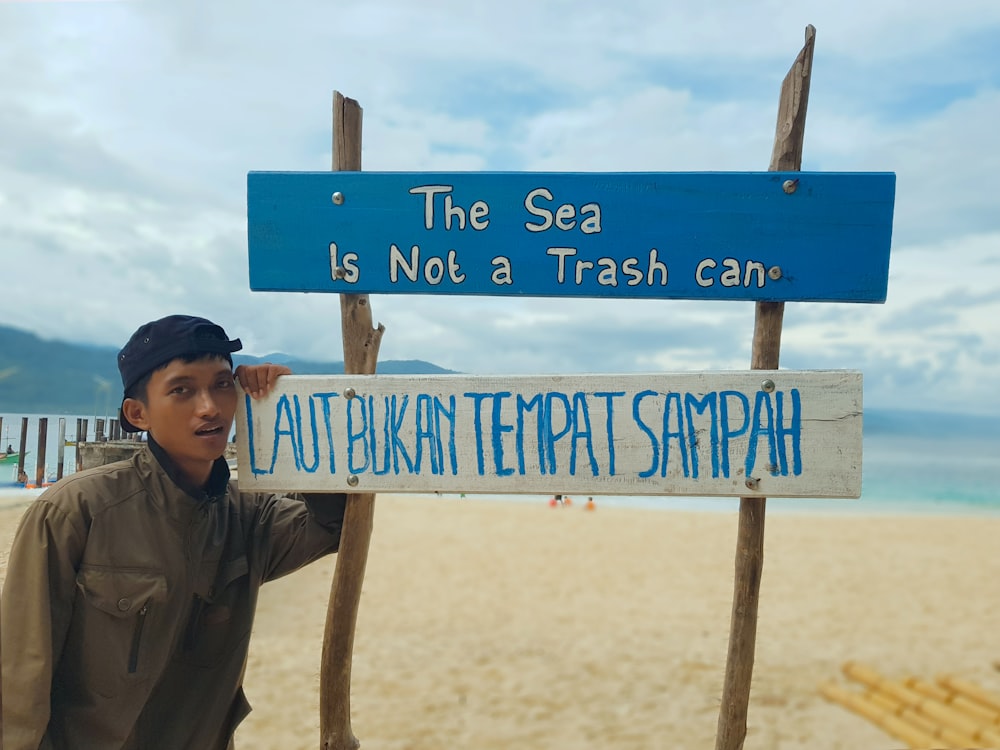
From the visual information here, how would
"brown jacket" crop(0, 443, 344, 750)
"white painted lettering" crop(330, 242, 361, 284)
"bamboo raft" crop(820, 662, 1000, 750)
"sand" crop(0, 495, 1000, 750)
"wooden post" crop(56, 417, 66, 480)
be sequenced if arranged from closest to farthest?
"brown jacket" crop(0, 443, 344, 750)
"white painted lettering" crop(330, 242, 361, 284)
"wooden post" crop(56, 417, 66, 480)
"bamboo raft" crop(820, 662, 1000, 750)
"sand" crop(0, 495, 1000, 750)

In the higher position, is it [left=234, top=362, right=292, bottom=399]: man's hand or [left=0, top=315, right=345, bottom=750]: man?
[left=234, top=362, right=292, bottom=399]: man's hand

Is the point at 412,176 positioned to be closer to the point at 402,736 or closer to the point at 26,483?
the point at 26,483

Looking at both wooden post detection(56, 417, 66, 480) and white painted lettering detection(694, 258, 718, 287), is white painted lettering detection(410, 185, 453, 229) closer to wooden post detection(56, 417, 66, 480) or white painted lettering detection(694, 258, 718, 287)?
white painted lettering detection(694, 258, 718, 287)

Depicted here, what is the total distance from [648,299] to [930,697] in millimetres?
4819

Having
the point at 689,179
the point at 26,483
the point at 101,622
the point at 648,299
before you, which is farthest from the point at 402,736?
the point at 689,179

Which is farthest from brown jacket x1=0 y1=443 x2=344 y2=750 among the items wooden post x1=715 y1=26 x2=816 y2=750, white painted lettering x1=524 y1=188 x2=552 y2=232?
wooden post x1=715 y1=26 x2=816 y2=750

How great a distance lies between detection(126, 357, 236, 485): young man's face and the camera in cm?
261

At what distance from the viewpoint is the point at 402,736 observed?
17.1 ft

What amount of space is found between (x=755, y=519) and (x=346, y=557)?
155 centimetres

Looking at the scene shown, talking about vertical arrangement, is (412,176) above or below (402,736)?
above

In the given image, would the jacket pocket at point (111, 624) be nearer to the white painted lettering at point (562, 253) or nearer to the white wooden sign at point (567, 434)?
the white wooden sign at point (567, 434)

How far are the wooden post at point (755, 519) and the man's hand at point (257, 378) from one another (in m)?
1.76

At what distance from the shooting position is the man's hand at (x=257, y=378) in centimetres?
278

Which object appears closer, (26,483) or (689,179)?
(689,179)
